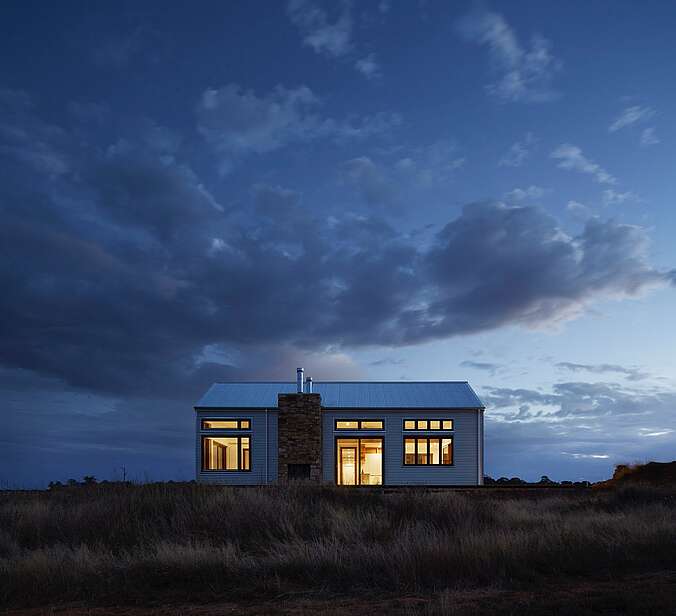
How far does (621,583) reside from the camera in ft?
26.7

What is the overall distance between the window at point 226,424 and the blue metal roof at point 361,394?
548 millimetres

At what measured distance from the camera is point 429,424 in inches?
995

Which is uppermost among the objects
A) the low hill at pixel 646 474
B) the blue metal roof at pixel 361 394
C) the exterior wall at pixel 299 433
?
the blue metal roof at pixel 361 394

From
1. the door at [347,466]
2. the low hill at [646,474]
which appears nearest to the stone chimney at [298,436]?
the door at [347,466]

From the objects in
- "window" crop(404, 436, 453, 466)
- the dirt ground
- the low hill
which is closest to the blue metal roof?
"window" crop(404, 436, 453, 466)

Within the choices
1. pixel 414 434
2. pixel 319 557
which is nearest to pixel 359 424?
pixel 414 434

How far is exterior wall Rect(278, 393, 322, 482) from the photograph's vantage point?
78.7ft

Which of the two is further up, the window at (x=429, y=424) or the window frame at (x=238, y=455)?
the window at (x=429, y=424)

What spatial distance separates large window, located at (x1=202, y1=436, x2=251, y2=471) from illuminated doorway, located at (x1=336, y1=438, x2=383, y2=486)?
133 inches

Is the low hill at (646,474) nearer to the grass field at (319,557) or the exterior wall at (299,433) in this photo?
the exterior wall at (299,433)

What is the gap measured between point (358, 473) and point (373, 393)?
10.5ft

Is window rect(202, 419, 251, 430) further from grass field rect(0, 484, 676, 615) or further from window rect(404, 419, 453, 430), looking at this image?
grass field rect(0, 484, 676, 615)

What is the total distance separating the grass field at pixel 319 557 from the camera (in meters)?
7.43

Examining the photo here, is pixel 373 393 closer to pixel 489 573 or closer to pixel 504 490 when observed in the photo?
pixel 504 490
